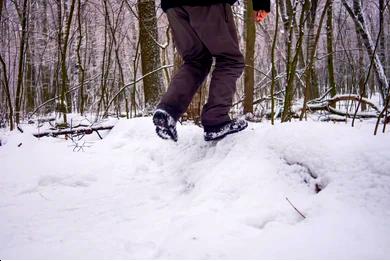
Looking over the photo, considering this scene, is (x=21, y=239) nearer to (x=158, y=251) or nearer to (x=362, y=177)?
(x=158, y=251)

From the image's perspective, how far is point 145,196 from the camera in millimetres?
1845

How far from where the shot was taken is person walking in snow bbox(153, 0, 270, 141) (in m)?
2.05

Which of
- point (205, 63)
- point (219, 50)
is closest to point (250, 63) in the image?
point (205, 63)

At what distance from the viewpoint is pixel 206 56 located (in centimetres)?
225

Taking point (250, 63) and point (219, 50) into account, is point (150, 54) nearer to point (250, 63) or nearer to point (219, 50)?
point (250, 63)

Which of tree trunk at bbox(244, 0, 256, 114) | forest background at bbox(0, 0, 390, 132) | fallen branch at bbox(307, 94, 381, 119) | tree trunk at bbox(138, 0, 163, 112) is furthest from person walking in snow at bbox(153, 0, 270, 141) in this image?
tree trunk at bbox(138, 0, 163, 112)

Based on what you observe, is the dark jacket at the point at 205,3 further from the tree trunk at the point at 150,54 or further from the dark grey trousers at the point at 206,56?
the tree trunk at the point at 150,54

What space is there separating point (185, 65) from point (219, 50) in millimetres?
258

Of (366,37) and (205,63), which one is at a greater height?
(366,37)

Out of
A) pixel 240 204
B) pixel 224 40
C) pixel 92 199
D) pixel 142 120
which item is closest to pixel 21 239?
pixel 92 199

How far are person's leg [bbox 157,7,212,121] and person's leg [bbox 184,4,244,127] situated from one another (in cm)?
9

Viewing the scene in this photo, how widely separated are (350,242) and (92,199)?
47.9 inches

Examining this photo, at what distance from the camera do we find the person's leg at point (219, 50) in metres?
2.02

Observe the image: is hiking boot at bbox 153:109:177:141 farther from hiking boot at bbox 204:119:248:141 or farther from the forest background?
the forest background
